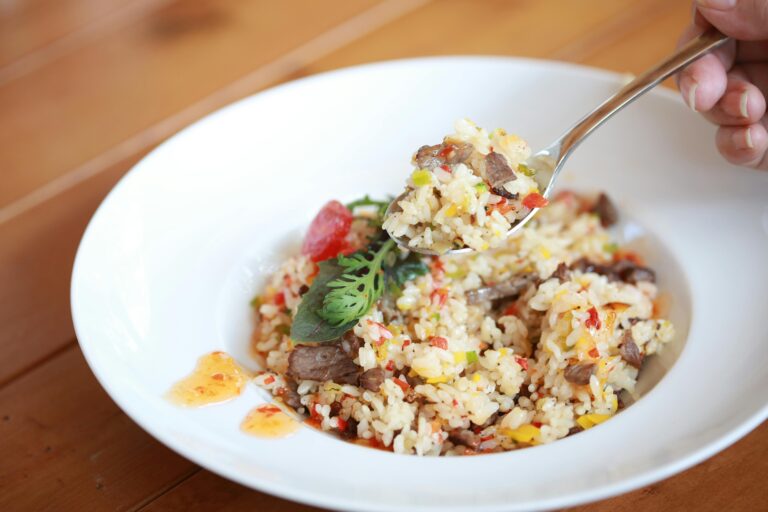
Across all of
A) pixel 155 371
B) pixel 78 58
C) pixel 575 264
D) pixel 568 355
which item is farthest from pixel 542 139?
pixel 78 58

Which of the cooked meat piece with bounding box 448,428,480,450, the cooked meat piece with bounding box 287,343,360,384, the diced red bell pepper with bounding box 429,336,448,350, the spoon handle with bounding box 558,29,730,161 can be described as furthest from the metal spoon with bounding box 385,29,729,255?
the cooked meat piece with bounding box 448,428,480,450

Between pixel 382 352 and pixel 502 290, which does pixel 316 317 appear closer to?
pixel 382 352

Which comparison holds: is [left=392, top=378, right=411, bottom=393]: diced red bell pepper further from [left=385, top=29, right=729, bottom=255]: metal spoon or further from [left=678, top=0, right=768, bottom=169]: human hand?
[left=678, top=0, right=768, bottom=169]: human hand

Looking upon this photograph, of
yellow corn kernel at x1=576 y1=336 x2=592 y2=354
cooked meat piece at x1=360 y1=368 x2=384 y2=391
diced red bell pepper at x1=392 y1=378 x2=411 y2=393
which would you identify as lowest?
yellow corn kernel at x1=576 y1=336 x2=592 y2=354

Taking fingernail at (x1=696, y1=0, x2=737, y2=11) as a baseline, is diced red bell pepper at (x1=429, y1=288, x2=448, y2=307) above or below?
below

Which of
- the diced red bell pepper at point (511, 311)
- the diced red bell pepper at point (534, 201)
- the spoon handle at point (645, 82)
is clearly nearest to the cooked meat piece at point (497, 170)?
the diced red bell pepper at point (534, 201)

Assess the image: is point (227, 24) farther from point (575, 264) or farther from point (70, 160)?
point (575, 264)
